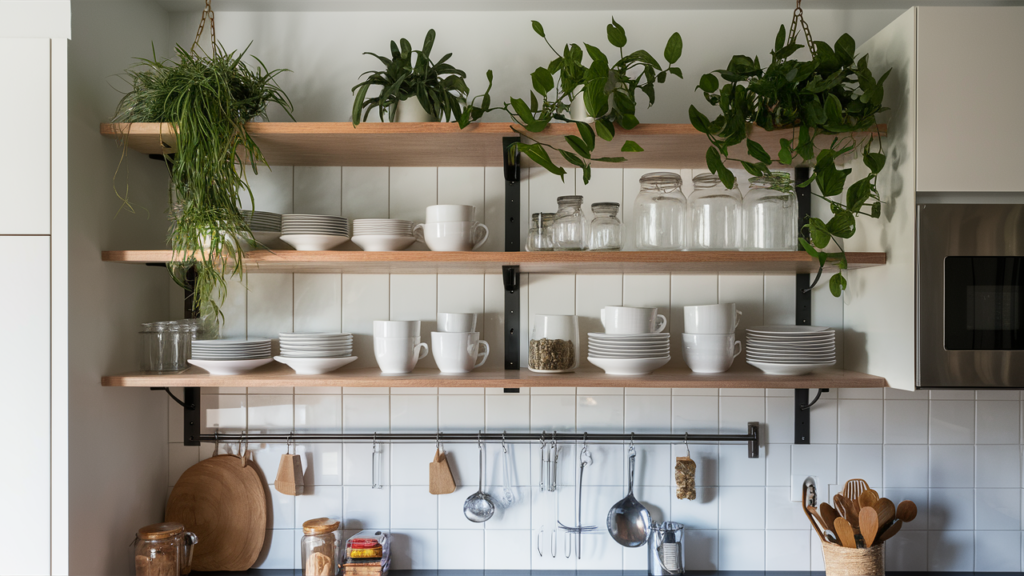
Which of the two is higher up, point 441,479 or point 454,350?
point 454,350

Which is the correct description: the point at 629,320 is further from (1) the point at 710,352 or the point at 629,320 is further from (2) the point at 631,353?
(1) the point at 710,352

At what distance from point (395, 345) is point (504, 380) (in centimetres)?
31

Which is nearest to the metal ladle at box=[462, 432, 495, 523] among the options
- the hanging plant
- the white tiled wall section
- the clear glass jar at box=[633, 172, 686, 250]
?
the white tiled wall section

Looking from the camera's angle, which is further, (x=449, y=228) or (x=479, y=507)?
(x=479, y=507)

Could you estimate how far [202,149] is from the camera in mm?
1413

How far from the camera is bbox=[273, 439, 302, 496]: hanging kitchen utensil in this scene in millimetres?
1705

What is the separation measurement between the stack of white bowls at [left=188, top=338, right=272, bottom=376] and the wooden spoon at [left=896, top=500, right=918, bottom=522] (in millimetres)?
1794

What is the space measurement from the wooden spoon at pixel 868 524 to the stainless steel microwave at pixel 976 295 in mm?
389

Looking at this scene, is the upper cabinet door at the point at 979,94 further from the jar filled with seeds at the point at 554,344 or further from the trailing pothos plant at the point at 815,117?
the jar filled with seeds at the point at 554,344

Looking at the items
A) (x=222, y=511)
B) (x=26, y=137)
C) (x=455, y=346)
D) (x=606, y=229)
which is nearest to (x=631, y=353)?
(x=606, y=229)

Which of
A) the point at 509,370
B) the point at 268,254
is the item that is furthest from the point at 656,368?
the point at 268,254

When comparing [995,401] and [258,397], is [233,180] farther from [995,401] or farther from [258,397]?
[995,401]

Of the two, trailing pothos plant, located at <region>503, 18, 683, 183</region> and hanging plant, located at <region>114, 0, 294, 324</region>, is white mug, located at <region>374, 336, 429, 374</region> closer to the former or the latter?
hanging plant, located at <region>114, 0, 294, 324</region>

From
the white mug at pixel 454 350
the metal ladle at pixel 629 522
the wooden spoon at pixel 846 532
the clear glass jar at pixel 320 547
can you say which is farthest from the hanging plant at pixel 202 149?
the wooden spoon at pixel 846 532
